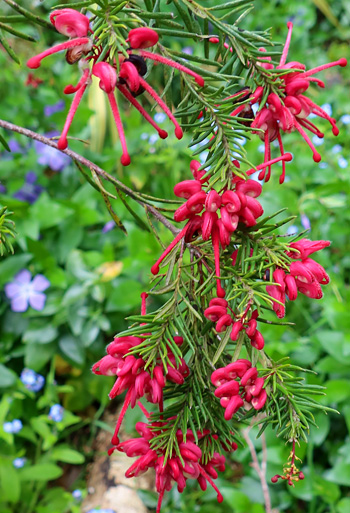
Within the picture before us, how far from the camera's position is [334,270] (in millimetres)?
1580

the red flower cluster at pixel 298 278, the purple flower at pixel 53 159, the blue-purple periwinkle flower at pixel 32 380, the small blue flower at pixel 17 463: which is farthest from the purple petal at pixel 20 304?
the red flower cluster at pixel 298 278

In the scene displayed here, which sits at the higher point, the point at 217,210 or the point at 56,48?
the point at 56,48

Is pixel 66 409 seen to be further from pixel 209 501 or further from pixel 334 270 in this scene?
pixel 334 270

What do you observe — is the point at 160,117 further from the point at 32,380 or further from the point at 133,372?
the point at 133,372

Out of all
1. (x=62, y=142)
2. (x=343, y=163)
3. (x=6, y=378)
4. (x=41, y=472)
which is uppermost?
(x=62, y=142)

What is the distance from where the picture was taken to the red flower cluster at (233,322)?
41 centimetres

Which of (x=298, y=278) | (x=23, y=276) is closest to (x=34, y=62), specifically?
(x=298, y=278)

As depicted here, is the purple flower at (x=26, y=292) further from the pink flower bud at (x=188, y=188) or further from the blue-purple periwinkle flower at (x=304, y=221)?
the pink flower bud at (x=188, y=188)

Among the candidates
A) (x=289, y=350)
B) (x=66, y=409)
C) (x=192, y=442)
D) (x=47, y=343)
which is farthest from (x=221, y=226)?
(x=66, y=409)

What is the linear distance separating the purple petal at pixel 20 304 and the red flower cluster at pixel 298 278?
43.3 inches

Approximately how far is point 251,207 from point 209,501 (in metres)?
1.13

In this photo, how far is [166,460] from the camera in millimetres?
451

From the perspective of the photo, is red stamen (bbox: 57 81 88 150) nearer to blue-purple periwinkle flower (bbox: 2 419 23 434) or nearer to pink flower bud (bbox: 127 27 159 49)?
pink flower bud (bbox: 127 27 159 49)

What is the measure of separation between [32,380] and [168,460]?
1.02 m
